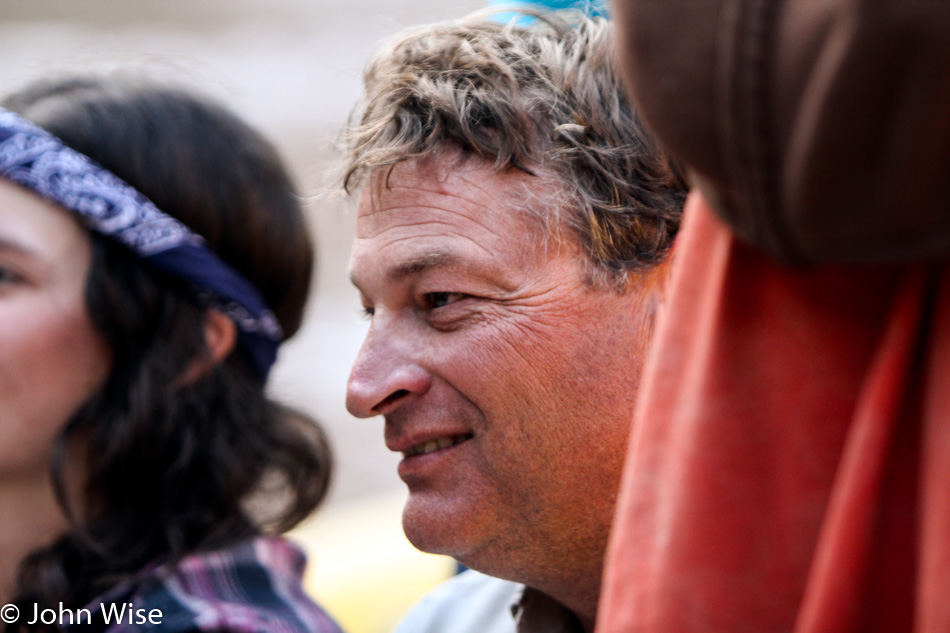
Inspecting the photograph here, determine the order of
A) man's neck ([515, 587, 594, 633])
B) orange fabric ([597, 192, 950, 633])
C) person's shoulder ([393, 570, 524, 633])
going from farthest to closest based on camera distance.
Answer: person's shoulder ([393, 570, 524, 633])
man's neck ([515, 587, 594, 633])
orange fabric ([597, 192, 950, 633])

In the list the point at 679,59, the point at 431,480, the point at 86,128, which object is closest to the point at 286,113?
the point at 86,128

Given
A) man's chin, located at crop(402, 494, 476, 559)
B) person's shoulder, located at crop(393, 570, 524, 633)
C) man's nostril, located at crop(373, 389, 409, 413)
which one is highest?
man's nostril, located at crop(373, 389, 409, 413)

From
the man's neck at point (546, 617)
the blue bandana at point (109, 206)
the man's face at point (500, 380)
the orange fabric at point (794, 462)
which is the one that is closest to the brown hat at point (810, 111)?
the orange fabric at point (794, 462)

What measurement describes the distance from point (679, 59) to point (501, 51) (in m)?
1.25

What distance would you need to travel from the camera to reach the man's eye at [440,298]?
170 centimetres

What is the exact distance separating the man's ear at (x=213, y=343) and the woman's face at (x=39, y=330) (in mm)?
200

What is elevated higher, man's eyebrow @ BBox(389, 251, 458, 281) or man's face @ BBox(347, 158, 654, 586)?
man's eyebrow @ BBox(389, 251, 458, 281)

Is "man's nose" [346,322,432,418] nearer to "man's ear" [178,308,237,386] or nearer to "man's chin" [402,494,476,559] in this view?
"man's chin" [402,494,476,559]

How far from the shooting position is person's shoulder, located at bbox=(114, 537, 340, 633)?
5.48 feet

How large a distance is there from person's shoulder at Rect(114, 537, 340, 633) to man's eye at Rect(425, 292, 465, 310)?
70 cm

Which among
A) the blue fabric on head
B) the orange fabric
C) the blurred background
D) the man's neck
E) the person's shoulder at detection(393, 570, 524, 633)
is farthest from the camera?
the blurred background

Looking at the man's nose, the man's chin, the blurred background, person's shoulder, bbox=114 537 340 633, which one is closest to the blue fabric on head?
the man's nose

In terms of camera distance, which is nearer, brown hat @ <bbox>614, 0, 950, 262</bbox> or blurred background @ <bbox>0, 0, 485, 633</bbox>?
brown hat @ <bbox>614, 0, 950, 262</bbox>

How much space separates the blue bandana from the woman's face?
0.15ft
